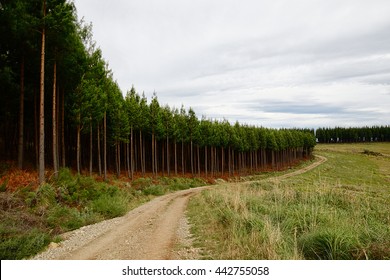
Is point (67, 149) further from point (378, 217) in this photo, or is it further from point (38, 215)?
point (378, 217)

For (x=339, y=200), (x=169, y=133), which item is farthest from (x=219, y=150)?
(x=339, y=200)

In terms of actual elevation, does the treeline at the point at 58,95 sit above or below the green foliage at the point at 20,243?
above

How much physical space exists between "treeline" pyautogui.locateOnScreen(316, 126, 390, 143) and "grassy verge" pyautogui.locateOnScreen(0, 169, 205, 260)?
180 metres

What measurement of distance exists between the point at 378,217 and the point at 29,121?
97.8 feet

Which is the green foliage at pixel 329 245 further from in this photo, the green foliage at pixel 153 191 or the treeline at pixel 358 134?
the treeline at pixel 358 134

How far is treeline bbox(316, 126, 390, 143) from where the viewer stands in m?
167

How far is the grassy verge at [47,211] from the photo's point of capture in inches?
333

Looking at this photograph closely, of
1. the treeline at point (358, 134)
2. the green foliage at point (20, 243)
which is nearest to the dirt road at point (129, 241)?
the green foliage at point (20, 243)

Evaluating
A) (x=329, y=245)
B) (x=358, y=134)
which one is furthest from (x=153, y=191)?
(x=358, y=134)

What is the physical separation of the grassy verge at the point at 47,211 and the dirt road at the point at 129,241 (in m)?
0.63

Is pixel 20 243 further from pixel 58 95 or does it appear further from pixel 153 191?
pixel 153 191

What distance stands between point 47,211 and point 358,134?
634 ft

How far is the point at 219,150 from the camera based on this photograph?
2446 inches

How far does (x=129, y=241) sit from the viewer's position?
9.02 meters
